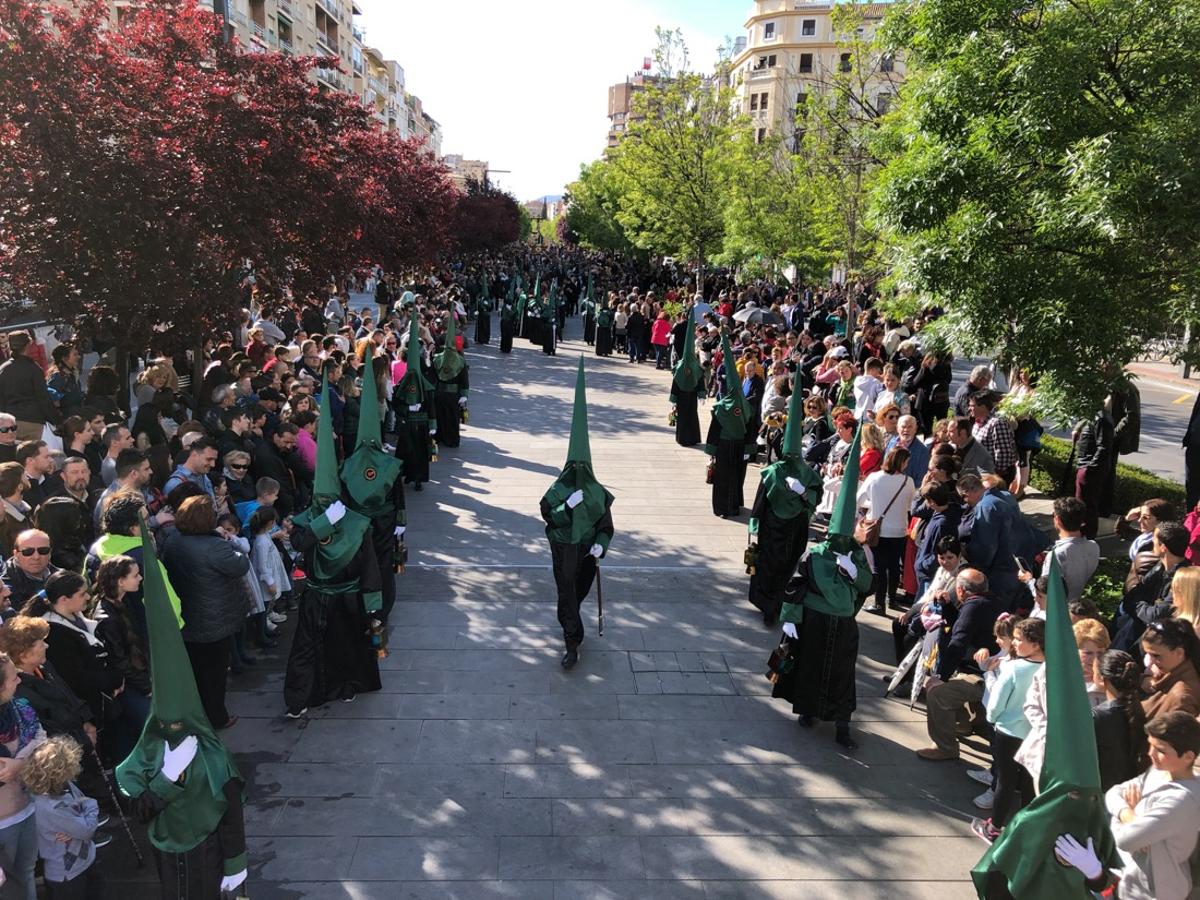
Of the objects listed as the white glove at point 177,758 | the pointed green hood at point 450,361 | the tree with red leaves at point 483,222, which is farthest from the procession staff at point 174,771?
the tree with red leaves at point 483,222

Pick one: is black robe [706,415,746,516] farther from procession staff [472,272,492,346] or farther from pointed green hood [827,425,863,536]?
procession staff [472,272,492,346]

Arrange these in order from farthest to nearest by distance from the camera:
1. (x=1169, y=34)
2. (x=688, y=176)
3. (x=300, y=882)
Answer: (x=688, y=176)
(x=1169, y=34)
(x=300, y=882)

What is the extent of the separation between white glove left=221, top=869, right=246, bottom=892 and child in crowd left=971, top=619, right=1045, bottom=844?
416 cm

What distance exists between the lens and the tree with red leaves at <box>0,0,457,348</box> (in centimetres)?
899

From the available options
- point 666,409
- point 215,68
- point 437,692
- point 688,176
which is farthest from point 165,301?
point 688,176

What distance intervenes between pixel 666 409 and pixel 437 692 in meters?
12.3

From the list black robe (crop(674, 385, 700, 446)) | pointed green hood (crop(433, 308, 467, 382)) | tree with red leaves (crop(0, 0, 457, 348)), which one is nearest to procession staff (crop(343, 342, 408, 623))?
tree with red leaves (crop(0, 0, 457, 348))

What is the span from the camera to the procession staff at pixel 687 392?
48.9 feet

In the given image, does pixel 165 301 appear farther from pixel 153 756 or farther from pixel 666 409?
pixel 666 409

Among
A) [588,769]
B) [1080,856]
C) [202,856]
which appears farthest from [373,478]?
[1080,856]

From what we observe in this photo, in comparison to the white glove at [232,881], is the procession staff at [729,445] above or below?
above

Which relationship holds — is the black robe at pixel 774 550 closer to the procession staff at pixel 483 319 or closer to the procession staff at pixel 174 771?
the procession staff at pixel 174 771

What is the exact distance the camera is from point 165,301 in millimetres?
9852

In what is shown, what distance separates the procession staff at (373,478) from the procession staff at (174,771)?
2.76 m
